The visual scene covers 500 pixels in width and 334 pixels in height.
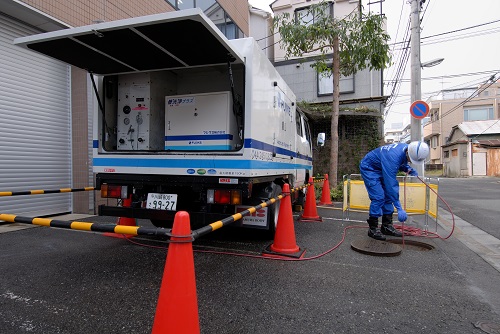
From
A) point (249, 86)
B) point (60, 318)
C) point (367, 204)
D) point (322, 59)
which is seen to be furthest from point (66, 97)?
point (322, 59)

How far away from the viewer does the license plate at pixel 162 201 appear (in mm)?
3875

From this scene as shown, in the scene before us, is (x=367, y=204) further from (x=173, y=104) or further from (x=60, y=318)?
(x=60, y=318)

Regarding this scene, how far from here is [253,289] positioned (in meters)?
3.11

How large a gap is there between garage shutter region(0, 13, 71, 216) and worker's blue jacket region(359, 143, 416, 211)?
6.49 m

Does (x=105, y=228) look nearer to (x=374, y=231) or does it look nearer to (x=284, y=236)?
(x=284, y=236)

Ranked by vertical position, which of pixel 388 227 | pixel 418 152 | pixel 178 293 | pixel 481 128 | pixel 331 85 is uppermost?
pixel 331 85

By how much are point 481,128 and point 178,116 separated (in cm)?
3778

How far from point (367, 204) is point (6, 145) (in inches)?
284

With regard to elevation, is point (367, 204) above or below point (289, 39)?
below

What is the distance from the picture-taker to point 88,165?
707cm

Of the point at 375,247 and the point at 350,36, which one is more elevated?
the point at 350,36

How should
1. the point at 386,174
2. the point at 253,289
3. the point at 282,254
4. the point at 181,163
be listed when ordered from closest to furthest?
1. the point at 253,289
2. the point at 181,163
3. the point at 282,254
4. the point at 386,174

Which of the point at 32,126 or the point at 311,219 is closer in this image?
the point at 32,126

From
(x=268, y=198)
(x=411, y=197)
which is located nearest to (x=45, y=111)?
(x=268, y=198)
